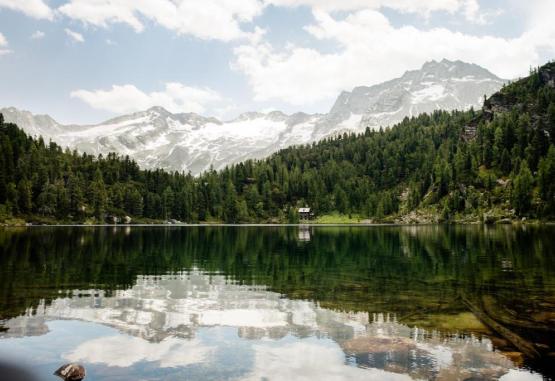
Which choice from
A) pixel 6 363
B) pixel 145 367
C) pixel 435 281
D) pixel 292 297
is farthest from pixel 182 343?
pixel 435 281

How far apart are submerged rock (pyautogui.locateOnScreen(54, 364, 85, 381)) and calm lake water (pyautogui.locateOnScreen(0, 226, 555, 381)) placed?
27.2 inches

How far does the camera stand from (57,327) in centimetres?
2909

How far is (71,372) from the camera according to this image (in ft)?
64.2

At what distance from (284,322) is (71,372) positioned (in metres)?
14.5

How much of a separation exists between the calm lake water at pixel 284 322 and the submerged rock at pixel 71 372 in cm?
69

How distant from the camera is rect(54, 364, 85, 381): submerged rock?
1944 centimetres

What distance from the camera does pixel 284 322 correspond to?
30.8 meters

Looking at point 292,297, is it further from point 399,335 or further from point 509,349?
point 509,349

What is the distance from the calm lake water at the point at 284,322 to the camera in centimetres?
2170

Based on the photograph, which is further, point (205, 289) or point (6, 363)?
point (205, 289)

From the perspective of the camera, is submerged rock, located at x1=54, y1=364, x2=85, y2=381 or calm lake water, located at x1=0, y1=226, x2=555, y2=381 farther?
calm lake water, located at x1=0, y1=226, x2=555, y2=381

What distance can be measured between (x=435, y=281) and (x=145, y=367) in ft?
110

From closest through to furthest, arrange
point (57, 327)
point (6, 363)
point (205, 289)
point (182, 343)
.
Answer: point (6, 363) < point (182, 343) < point (57, 327) < point (205, 289)

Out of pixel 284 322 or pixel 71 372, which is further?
pixel 284 322
